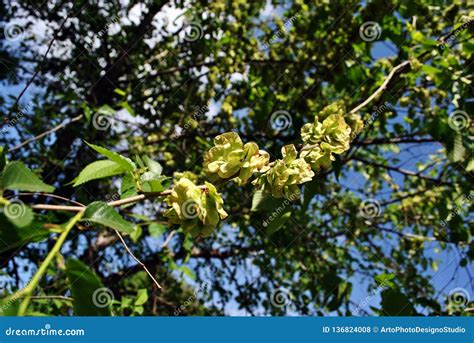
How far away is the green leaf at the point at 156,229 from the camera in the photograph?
9.93ft

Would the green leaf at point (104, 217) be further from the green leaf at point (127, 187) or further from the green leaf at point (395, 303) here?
the green leaf at point (395, 303)

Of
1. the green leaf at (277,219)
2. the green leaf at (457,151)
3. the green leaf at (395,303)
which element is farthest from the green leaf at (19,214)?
the green leaf at (457,151)

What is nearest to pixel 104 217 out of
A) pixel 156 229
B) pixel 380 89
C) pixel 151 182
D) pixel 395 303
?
pixel 151 182

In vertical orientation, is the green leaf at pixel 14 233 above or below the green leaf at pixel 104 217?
above

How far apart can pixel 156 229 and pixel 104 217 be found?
2343mm

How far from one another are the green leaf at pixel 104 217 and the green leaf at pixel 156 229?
227 centimetres

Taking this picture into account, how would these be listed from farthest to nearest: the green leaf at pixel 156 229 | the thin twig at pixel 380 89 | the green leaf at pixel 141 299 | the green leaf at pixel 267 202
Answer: the green leaf at pixel 156 229, the green leaf at pixel 141 299, the thin twig at pixel 380 89, the green leaf at pixel 267 202

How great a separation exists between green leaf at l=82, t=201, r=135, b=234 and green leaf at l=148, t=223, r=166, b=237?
2.27 meters

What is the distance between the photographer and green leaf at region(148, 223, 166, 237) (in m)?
3.03

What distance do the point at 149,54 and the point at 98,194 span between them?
154 cm

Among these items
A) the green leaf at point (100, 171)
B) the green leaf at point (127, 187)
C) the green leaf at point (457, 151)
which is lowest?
the green leaf at point (457, 151)

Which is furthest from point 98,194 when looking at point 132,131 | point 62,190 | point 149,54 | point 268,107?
point 268,107

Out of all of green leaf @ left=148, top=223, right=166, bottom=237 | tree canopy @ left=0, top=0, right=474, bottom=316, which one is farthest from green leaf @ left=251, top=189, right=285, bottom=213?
green leaf @ left=148, top=223, right=166, bottom=237

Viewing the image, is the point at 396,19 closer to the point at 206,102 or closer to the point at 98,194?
the point at 206,102
